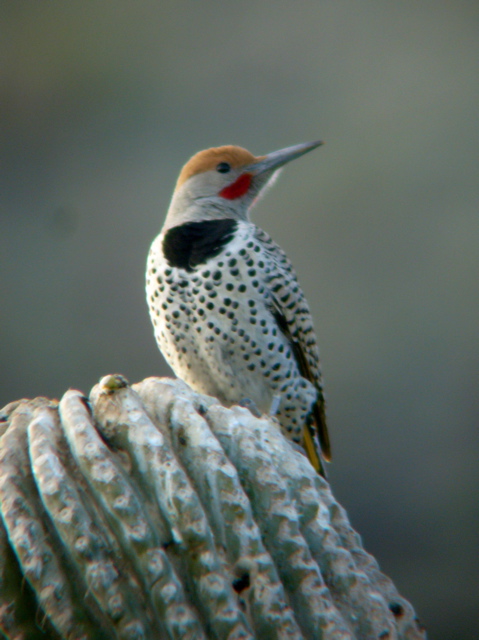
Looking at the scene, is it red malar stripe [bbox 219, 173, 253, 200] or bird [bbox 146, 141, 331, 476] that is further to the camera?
red malar stripe [bbox 219, 173, 253, 200]

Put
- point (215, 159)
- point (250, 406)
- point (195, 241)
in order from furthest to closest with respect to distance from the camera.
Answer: point (215, 159)
point (195, 241)
point (250, 406)

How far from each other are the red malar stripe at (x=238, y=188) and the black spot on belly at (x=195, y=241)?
10cm

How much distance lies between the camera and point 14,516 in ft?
1.44

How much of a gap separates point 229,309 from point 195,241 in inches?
5.7

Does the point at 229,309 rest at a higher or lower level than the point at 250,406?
higher

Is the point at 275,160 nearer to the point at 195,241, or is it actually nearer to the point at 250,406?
the point at 195,241

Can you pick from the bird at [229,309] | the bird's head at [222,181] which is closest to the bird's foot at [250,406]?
the bird at [229,309]

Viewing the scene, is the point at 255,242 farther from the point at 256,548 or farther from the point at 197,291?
the point at 256,548

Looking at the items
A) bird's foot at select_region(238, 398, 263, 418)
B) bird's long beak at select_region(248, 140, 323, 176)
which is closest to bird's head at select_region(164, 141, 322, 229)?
bird's long beak at select_region(248, 140, 323, 176)

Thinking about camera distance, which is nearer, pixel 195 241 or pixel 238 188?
pixel 195 241

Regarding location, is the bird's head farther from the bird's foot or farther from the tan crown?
the bird's foot

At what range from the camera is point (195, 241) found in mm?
1118

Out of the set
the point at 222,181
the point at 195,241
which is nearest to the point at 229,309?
the point at 195,241

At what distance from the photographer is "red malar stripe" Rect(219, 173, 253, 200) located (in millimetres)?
1239
